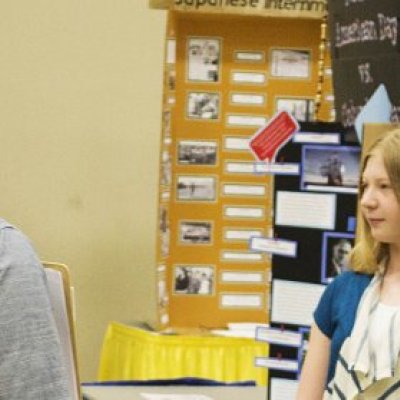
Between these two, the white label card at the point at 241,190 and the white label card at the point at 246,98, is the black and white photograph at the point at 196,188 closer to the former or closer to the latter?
the white label card at the point at 241,190

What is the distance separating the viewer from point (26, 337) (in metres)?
1.24

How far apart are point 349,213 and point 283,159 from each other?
0.26 meters

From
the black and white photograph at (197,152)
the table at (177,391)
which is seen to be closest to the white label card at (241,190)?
the black and white photograph at (197,152)

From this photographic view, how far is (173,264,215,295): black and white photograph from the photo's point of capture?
14.4ft

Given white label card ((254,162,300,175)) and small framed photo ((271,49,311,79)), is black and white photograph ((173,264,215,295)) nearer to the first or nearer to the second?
small framed photo ((271,49,311,79))

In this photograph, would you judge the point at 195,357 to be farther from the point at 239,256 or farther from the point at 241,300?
the point at 239,256

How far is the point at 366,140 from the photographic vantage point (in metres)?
2.69

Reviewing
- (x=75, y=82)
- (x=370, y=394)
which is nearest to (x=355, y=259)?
(x=370, y=394)

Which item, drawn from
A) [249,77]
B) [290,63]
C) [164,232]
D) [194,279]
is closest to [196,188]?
[164,232]

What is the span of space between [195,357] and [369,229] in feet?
6.53

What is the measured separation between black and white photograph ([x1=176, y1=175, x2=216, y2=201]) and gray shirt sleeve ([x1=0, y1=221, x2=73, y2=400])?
3126 millimetres

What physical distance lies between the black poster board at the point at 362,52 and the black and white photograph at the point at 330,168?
0.09 meters

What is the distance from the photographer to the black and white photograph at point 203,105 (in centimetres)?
438

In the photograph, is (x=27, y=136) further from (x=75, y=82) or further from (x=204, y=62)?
(x=204, y=62)
